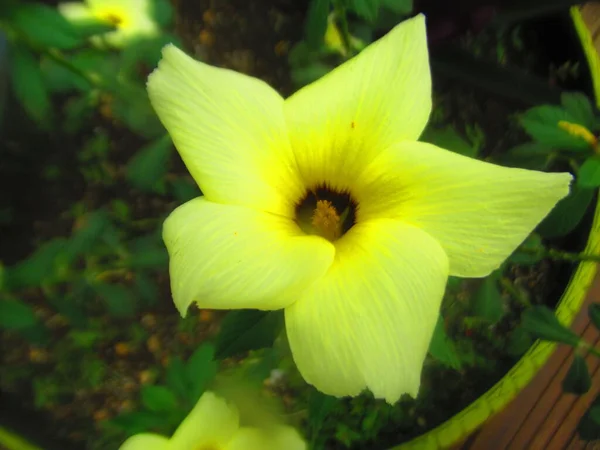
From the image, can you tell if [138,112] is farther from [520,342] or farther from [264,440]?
[520,342]

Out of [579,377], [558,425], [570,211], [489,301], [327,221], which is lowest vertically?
[558,425]

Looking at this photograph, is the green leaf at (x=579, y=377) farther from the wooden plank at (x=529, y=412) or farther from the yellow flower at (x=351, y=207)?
the yellow flower at (x=351, y=207)

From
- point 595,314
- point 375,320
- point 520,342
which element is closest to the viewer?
point 375,320

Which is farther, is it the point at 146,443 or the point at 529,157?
the point at 529,157

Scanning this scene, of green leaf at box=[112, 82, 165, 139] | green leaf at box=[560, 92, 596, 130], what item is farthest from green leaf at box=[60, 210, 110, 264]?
green leaf at box=[560, 92, 596, 130]

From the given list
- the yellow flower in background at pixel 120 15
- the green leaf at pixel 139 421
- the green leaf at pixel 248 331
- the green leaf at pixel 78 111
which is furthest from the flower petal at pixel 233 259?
the green leaf at pixel 78 111

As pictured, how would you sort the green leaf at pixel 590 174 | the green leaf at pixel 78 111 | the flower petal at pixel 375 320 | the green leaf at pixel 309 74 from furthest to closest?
the green leaf at pixel 78 111 → the green leaf at pixel 309 74 → the green leaf at pixel 590 174 → the flower petal at pixel 375 320

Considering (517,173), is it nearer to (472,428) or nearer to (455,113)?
(472,428)

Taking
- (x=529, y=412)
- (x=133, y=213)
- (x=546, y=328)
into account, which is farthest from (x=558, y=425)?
(x=133, y=213)
